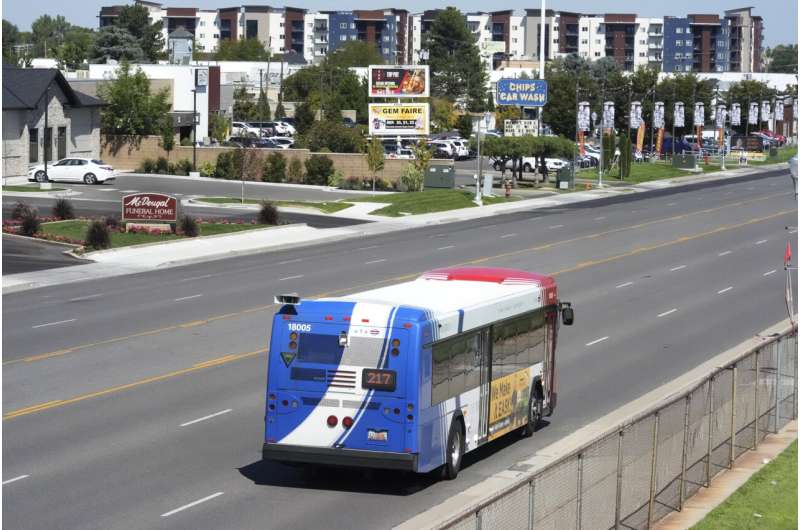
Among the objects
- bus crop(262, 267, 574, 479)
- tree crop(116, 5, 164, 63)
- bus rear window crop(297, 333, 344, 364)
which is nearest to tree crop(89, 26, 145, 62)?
tree crop(116, 5, 164, 63)

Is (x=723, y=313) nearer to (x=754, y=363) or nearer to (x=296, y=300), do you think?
(x=754, y=363)

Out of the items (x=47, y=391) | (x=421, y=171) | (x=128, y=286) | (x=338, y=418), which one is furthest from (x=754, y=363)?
(x=421, y=171)

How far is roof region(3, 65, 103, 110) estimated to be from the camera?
261 ft

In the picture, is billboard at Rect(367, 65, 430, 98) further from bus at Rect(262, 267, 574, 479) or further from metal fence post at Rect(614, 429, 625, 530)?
metal fence post at Rect(614, 429, 625, 530)

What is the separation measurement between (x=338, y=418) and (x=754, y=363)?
692 cm

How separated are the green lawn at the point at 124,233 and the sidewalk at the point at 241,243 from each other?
0.76 m

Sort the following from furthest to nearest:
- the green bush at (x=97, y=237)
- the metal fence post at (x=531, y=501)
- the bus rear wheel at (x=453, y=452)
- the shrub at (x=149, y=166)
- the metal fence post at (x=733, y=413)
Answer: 1. the shrub at (x=149, y=166)
2. the green bush at (x=97, y=237)
3. the metal fence post at (x=733, y=413)
4. the bus rear wheel at (x=453, y=452)
5. the metal fence post at (x=531, y=501)

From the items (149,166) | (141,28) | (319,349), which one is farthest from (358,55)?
(319,349)

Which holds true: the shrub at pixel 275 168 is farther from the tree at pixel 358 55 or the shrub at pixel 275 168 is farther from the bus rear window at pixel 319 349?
the tree at pixel 358 55

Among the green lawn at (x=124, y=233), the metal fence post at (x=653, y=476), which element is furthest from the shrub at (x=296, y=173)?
the metal fence post at (x=653, y=476)

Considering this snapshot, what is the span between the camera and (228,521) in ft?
53.7

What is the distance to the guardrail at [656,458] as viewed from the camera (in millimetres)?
12748

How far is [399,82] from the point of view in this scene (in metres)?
93.7

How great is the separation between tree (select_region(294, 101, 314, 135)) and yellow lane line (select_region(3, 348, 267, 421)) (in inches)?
3593
